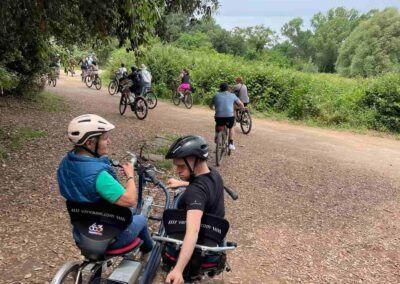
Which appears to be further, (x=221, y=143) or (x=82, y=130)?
(x=221, y=143)

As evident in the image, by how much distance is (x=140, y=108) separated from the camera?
43.1ft

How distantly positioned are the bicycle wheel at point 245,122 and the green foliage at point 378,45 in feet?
105

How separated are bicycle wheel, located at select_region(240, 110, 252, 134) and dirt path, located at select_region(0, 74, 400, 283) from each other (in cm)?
116

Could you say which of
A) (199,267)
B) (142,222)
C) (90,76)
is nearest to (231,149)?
(142,222)

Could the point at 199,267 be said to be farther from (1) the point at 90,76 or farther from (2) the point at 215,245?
(1) the point at 90,76

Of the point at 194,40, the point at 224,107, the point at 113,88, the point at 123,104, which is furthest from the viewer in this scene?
the point at 194,40

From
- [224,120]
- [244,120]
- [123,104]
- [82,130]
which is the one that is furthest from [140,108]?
[82,130]

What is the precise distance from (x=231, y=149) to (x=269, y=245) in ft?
16.1

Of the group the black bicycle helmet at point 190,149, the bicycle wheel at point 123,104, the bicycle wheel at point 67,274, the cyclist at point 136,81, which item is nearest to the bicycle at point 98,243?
the bicycle wheel at point 67,274

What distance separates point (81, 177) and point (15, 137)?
6.72 metres

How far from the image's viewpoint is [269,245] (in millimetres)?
5160

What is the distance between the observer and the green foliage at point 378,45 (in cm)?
4372

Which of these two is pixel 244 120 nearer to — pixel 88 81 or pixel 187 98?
pixel 187 98

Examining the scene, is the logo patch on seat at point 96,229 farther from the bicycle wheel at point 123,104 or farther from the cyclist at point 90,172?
the bicycle wheel at point 123,104
